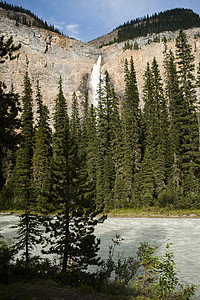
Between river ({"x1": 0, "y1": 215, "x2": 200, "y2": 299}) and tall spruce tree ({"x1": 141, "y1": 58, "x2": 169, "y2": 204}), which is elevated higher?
tall spruce tree ({"x1": 141, "y1": 58, "x2": 169, "y2": 204})

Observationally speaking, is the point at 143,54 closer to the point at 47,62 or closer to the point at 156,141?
the point at 47,62

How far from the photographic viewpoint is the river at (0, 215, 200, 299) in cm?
1048

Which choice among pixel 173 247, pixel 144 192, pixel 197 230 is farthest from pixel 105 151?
pixel 173 247

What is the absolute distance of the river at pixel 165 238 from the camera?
413 inches

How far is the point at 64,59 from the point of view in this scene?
82250mm

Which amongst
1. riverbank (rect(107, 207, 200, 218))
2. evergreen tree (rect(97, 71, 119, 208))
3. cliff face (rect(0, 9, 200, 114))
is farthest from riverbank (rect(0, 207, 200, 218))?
cliff face (rect(0, 9, 200, 114))

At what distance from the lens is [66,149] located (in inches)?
341

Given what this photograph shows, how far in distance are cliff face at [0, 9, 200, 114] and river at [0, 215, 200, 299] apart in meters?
59.5

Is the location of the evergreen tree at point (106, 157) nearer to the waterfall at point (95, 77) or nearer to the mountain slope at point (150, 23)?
the waterfall at point (95, 77)

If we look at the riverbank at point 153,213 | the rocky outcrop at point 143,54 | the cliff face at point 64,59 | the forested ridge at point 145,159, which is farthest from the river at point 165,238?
the rocky outcrop at point 143,54

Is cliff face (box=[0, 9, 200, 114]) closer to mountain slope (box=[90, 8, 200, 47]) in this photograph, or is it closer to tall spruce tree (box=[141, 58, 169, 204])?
mountain slope (box=[90, 8, 200, 47])

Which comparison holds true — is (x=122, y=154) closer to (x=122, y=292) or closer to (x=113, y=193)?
(x=113, y=193)

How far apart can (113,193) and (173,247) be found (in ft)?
67.4

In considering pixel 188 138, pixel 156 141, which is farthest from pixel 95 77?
pixel 188 138
